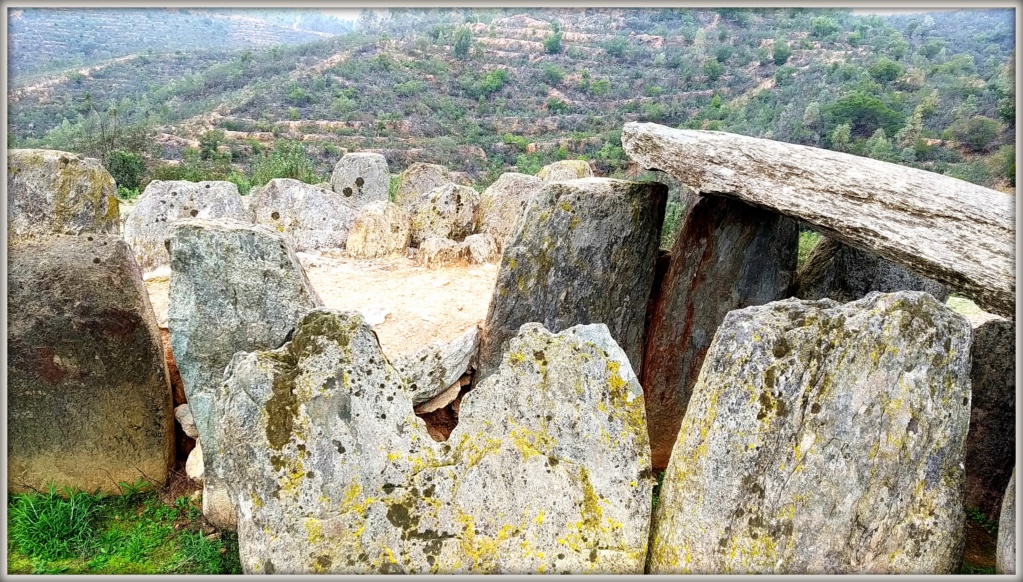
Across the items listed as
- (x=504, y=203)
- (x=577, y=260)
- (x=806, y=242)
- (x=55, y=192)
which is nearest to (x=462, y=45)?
(x=806, y=242)

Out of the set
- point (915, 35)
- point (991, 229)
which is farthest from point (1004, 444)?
point (915, 35)

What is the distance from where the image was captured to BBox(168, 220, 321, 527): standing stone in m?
4.00

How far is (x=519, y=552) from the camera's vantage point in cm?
339

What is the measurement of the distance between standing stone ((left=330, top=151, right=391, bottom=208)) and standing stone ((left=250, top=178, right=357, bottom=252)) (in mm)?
2592

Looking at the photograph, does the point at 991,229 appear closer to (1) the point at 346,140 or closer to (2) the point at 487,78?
(1) the point at 346,140

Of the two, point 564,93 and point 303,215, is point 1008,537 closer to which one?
point 303,215

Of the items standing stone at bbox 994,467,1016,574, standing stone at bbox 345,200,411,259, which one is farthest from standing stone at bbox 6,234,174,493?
standing stone at bbox 994,467,1016,574

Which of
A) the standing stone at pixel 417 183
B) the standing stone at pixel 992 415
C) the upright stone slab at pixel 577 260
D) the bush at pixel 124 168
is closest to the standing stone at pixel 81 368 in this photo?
the upright stone slab at pixel 577 260

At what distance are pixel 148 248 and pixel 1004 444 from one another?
28.9 ft

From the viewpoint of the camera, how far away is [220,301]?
4.06 m

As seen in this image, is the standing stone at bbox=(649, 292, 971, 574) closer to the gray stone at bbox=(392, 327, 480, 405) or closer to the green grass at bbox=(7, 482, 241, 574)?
the gray stone at bbox=(392, 327, 480, 405)

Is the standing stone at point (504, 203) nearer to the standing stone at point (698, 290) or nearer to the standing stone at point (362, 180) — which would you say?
the standing stone at point (362, 180)

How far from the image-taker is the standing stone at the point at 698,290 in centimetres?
519

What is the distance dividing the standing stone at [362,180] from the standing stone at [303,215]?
2592 millimetres
